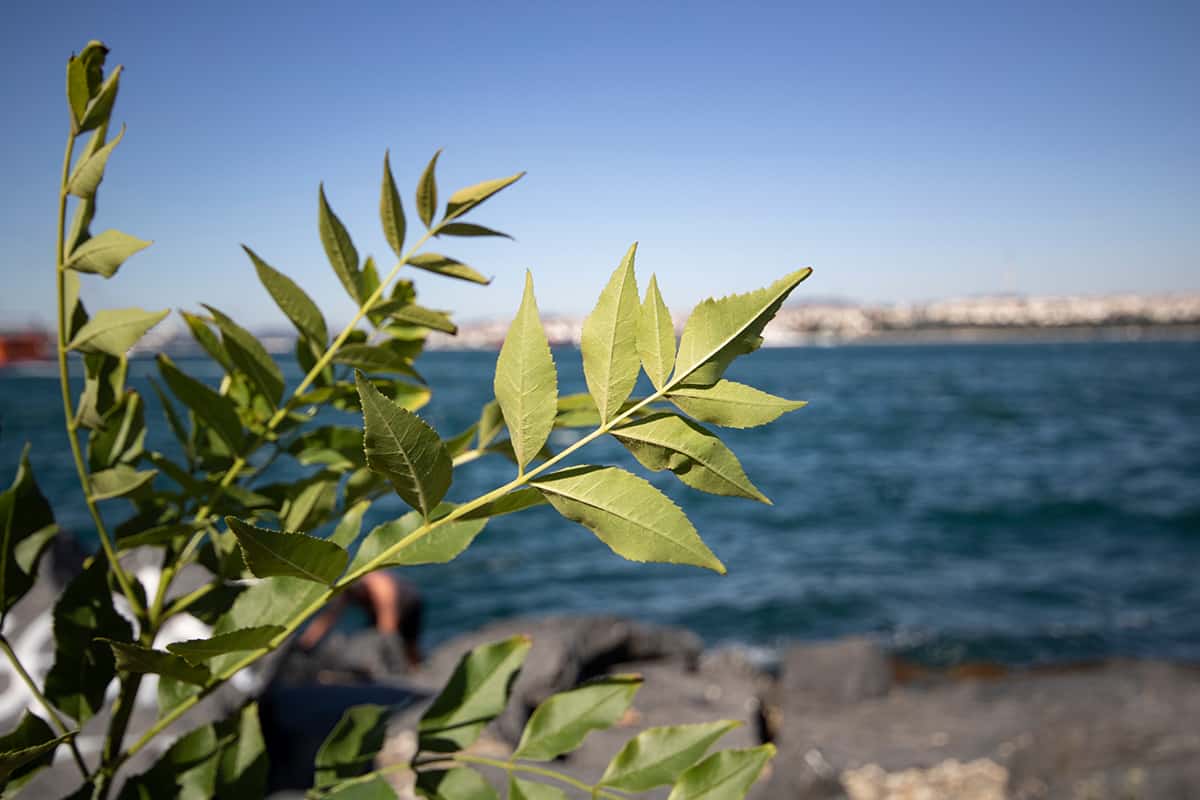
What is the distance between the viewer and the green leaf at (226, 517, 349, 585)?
36 centimetres

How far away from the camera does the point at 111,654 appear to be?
0.57 metres

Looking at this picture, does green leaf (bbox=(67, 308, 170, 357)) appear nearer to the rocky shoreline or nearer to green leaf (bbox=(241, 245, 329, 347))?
green leaf (bbox=(241, 245, 329, 347))

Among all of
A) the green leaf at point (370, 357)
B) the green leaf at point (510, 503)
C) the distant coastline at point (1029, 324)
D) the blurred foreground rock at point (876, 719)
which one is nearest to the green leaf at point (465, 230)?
the green leaf at point (370, 357)

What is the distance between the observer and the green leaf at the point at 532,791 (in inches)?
20.3

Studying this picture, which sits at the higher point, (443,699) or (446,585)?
(443,699)

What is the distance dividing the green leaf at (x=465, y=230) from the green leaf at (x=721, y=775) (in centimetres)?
39

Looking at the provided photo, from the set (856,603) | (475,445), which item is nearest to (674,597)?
(856,603)

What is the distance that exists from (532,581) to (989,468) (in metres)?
11.8

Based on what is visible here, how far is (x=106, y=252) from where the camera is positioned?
1.92 ft

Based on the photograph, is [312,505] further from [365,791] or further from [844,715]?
[844,715]

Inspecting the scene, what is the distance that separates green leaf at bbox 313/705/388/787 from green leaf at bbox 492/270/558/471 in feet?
1.04

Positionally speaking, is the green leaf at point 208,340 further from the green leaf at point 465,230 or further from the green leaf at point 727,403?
the green leaf at point 727,403

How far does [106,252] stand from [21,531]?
204 mm

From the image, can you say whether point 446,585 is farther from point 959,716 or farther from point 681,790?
point 681,790
